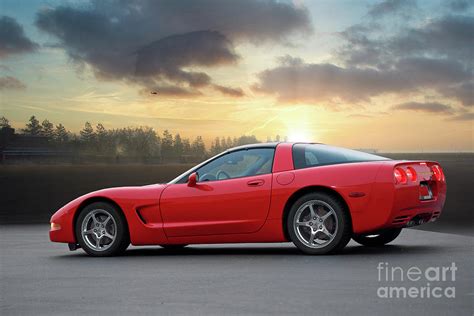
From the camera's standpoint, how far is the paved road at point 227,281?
6422 mm

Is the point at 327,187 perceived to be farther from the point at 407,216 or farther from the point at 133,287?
the point at 133,287

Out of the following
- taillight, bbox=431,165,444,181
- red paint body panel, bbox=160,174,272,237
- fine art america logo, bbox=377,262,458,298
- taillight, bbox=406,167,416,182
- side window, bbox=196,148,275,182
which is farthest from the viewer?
side window, bbox=196,148,275,182

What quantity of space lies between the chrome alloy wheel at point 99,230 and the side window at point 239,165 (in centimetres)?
141

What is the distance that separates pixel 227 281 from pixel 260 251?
10.1 ft

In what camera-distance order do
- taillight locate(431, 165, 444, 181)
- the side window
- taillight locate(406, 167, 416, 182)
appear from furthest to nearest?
the side window
taillight locate(431, 165, 444, 181)
taillight locate(406, 167, 416, 182)

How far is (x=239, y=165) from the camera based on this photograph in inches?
414

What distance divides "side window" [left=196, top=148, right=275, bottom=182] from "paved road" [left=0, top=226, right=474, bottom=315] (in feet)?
3.44

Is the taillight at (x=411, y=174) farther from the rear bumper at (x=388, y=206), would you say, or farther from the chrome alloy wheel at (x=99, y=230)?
the chrome alloy wheel at (x=99, y=230)

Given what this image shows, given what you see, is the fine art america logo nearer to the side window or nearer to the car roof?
the side window

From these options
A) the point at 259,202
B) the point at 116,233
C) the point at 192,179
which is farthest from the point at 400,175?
the point at 116,233

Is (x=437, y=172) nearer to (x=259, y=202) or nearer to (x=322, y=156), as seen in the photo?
(x=322, y=156)

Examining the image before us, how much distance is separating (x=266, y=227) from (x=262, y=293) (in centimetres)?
286

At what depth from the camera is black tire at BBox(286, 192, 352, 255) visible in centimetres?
947

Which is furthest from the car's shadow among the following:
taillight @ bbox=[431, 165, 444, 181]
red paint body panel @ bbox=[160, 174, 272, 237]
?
taillight @ bbox=[431, 165, 444, 181]
